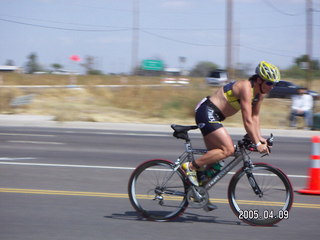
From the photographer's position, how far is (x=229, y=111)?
5.72m

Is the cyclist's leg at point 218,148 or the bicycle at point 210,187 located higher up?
the cyclist's leg at point 218,148

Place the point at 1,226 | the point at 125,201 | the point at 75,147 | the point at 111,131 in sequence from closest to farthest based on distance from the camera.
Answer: the point at 1,226
the point at 125,201
the point at 75,147
the point at 111,131

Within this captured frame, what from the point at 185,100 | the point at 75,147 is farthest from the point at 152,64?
the point at 75,147

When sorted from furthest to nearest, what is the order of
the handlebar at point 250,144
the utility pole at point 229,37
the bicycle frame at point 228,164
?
1. the utility pole at point 229,37
2. the bicycle frame at point 228,164
3. the handlebar at point 250,144

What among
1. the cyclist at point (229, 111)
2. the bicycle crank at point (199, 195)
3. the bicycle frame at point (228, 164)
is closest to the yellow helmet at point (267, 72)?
the cyclist at point (229, 111)

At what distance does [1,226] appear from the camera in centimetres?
554

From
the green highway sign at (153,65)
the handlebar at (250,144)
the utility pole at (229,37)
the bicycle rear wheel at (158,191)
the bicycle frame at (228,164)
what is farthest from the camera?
the green highway sign at (153,65)

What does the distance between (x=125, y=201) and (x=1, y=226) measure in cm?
186

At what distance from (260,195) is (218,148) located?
78cm

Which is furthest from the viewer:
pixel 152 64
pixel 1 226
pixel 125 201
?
pixel 152 64

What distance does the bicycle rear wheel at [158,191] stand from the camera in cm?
588

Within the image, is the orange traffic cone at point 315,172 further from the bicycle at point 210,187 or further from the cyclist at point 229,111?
the cyclist at point 229,111

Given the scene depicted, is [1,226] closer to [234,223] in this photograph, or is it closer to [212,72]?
[234,223]

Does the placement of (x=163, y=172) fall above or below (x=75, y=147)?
above
